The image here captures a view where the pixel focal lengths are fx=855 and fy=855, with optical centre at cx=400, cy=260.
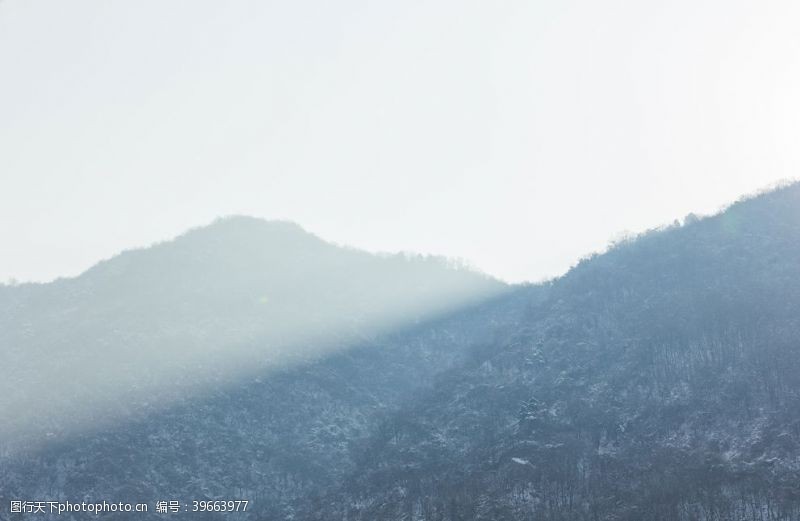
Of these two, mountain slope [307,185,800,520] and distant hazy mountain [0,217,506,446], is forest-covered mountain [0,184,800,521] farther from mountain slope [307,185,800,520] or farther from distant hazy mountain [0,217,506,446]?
distant hazy mountain [0,217,506,446]

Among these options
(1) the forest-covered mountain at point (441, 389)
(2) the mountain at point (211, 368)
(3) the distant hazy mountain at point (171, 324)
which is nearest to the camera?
(1) the forest-covered mountain at point (441, 389)

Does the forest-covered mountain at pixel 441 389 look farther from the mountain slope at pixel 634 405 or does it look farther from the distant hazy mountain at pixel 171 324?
the distant hazy mountain at pixel 171 324

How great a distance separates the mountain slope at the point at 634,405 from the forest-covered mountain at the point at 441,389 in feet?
1.21

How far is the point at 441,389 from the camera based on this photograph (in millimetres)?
150375

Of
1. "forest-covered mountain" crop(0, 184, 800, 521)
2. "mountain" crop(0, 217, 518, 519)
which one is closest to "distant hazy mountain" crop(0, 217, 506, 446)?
"mountain" crop(0, 217, 518, 519)

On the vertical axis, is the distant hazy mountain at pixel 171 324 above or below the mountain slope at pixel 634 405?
above

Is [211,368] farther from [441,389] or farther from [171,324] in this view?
[441,389]

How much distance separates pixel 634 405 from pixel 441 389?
3628 centimetres

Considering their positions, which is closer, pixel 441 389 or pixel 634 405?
pixel 634 405

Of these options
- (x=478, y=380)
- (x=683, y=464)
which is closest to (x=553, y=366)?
(x=478, y=380)

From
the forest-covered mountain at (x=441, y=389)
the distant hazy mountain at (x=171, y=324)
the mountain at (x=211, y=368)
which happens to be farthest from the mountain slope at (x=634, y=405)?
the distant hazy mountain at (x=171, y=324)

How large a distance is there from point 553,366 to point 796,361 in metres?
39.0

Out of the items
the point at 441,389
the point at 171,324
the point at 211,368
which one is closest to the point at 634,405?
the point at 441,389

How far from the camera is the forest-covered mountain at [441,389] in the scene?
11394cm
